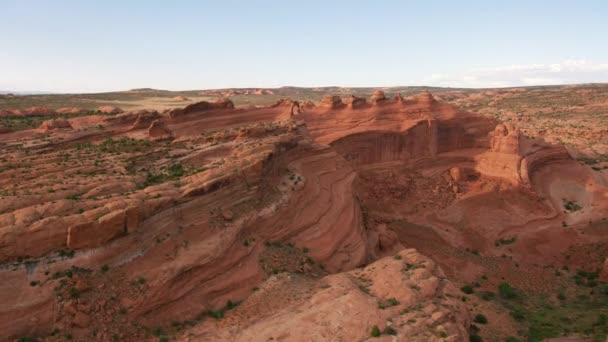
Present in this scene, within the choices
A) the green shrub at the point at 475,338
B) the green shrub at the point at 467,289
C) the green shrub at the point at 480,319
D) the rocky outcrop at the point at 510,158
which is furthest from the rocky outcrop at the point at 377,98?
the green shrub at the point at 475,338

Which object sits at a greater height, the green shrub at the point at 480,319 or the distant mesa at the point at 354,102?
the distant mesa at the point at 354,102

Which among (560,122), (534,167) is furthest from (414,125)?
(560,122)

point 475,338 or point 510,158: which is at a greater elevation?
point 510,158

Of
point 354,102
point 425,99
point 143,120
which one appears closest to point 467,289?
point 354,102

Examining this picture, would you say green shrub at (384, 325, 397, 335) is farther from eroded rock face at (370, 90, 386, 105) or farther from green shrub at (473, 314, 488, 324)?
eroded rock face at (370, 90, 386, 105)

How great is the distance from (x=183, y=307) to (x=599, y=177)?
121 feet

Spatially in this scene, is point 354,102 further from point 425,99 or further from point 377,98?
point 425,99

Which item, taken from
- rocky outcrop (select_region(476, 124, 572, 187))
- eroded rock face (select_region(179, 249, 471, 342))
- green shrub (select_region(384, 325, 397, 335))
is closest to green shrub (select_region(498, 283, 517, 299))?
eroded rock face (select_region(179, 249, 471, 342))

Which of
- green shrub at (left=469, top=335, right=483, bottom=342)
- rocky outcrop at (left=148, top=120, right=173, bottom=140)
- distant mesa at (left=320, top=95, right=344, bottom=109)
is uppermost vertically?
distant mesa at (left=320, top=95, right=344, bottom=109)

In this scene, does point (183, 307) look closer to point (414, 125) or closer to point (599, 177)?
point (414, 125)

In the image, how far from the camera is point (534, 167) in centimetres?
3684

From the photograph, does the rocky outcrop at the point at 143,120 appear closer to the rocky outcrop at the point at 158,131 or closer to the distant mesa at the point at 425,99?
the rocky outcrop at the point at 158,131

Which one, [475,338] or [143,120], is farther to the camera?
[143,120]

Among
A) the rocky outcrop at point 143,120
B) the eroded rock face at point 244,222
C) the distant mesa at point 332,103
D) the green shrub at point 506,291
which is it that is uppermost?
the distant mesa at point 332,103
